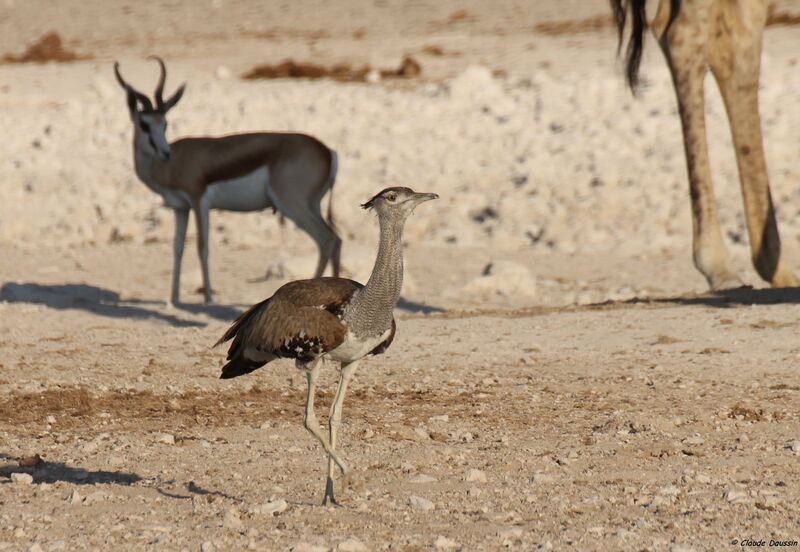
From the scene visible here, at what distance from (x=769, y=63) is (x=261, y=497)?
53.5 ft

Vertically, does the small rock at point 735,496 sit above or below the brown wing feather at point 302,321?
below

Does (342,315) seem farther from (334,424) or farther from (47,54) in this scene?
(47,54)

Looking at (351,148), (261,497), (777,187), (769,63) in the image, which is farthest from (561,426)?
(769,63)

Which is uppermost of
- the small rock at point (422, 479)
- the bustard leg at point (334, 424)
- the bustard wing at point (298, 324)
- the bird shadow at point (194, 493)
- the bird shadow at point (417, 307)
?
the bustard wing at point (298, 324)

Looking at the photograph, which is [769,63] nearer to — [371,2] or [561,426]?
[561,426]

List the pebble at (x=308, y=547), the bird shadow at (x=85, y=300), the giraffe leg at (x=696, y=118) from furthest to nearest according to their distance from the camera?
the bird shadow at (x=85, y=300) → the giraffe leg at (x=696, y=118) → the pebble at (x=308, y=547)

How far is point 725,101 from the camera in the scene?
33.0 feet

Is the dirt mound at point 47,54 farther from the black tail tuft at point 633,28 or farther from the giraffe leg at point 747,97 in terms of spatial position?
the giraffe leg at point 747,97

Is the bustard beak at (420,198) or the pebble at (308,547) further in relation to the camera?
the bustard beak at (420,198)

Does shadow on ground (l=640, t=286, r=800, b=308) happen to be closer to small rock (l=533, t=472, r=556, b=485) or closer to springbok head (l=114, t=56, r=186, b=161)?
small rock (l=533, t=472, r=556, b=485)

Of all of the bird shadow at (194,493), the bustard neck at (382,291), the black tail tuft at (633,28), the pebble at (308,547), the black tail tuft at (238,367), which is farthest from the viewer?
the black tail tuft at (633,28)

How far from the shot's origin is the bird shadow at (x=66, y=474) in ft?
20.0

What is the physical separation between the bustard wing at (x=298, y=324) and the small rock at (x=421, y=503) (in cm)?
72

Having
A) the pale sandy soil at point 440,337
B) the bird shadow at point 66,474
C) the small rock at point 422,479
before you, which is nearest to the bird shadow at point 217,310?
the pale sandy soil at point 440,337
